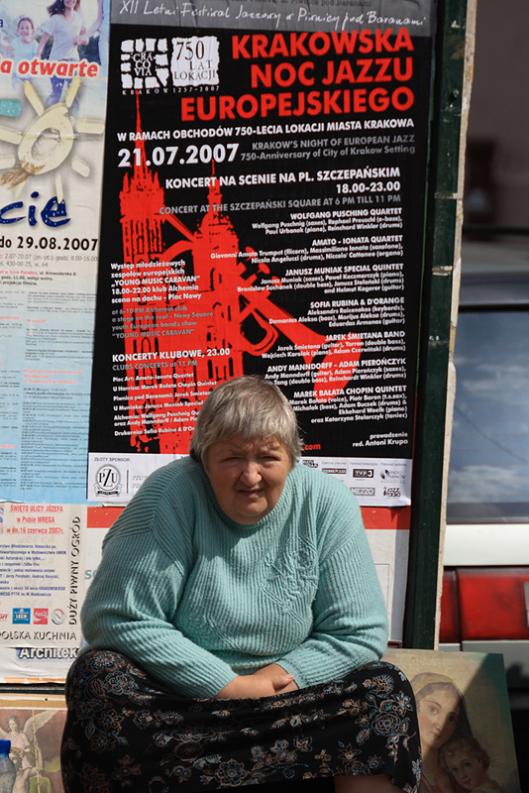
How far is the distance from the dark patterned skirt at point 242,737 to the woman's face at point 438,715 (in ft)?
2.50

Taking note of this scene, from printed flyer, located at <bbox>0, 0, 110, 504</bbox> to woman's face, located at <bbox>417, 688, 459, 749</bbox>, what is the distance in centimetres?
132

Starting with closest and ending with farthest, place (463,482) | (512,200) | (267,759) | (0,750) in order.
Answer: (267,759), (0,750), (463,482), (512,200)

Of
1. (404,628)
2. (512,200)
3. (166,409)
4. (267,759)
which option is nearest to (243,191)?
(166,409)

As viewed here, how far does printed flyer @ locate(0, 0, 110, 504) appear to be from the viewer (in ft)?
12.7

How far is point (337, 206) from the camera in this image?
390 cm

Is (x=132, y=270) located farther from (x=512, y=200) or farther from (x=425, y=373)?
(x=512, y=200)

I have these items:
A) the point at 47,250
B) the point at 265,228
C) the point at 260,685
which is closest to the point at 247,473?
the point at 260,685

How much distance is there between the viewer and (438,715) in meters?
3.81

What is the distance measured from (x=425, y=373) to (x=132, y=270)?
1023 millimetres

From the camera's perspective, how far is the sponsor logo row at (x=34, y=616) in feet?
12.8

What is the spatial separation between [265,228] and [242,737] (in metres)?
1.67

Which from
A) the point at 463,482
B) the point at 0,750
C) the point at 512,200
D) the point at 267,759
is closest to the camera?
the point at 267,759

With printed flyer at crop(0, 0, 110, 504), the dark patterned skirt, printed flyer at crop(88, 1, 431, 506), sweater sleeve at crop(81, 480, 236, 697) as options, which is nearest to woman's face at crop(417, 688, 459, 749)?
printed flyer at crop(88, 1, 431, 506)

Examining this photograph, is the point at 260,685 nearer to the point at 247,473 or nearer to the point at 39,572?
the point at 247,473
